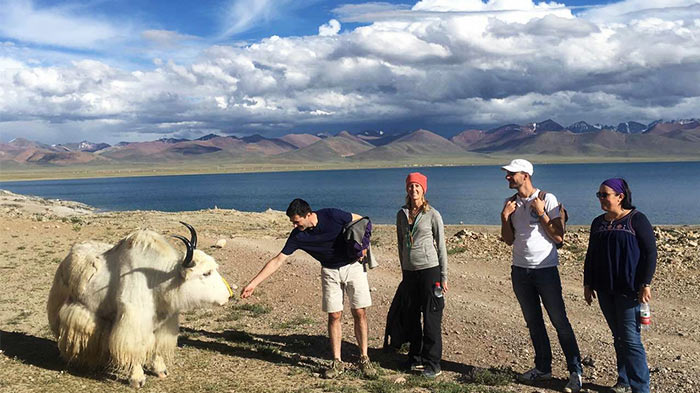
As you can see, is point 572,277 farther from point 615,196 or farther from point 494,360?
point 615,196

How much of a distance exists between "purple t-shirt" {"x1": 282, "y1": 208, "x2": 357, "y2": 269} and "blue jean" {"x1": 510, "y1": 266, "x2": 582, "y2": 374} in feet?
5.71

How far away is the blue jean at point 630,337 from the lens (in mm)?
5012

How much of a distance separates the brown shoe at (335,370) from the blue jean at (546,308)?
2039 mm

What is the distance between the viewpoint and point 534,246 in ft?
17.6

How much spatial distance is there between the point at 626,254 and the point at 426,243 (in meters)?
1.85

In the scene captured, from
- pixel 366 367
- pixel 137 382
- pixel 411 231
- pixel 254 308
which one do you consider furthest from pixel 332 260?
pixel 254 308

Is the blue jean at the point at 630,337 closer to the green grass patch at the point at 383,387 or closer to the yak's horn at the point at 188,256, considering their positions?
the green grass patch at the point at 383,387

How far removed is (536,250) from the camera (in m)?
5.35

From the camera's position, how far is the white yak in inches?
221

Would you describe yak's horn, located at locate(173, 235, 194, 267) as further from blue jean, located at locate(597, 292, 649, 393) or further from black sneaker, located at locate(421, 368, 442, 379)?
blue jean, located at locate(597, 292, 649, 393)

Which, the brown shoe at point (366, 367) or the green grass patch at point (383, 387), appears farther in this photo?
the brown shoe at point (366, 367)

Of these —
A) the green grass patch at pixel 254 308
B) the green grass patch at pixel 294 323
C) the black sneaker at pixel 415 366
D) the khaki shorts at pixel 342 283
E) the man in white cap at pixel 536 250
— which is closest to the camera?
the man in white cap at pixel 536 250

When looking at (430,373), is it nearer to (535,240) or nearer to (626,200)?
(535,240)

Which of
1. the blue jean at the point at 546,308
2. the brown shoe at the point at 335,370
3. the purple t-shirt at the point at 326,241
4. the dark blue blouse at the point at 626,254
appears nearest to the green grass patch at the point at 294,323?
the brown shoe at the point at 335,370
